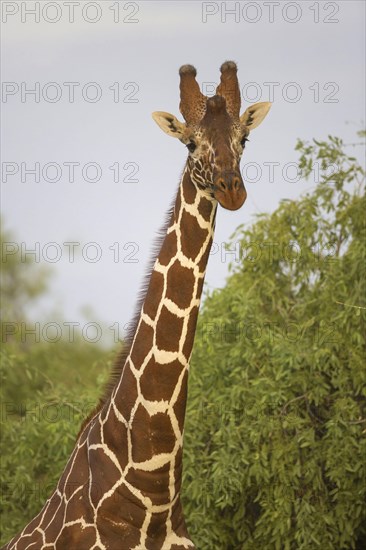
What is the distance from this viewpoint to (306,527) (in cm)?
970

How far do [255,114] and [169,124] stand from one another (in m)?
0.61

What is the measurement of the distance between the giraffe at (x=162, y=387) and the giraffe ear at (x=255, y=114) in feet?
0.60

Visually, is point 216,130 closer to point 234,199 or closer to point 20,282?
point 234,199

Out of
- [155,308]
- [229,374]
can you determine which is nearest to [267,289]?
[229,374]

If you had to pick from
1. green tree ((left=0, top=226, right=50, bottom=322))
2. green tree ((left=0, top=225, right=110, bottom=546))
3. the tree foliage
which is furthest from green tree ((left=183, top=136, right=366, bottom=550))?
green tree ((left=0, top=226, right=50, bottom=322))

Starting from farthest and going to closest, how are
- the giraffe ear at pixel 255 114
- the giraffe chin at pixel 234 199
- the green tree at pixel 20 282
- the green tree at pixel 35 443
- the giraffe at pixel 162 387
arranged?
1. the green tree at pixel 20 282
2. the green tree at pixel 35 443
3. the giraffe ear at pixel 255 114
4. the giraffe at pixel 162 387
5. the giraffe chin at pixel 234 199

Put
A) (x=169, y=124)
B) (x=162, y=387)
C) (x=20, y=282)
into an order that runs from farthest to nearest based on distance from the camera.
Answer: (x=20, y=282)
(x=169, y=124)
(x=162, y=387)

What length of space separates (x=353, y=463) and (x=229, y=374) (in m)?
1.71

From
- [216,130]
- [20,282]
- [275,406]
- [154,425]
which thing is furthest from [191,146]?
[20,282]

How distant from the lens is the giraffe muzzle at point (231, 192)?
215 inches

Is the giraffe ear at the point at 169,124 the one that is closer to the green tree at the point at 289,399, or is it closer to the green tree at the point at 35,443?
the green tree at the point at 289,399

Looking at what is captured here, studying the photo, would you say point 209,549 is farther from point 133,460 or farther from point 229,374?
point 133,460

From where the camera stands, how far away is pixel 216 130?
588 centimetres

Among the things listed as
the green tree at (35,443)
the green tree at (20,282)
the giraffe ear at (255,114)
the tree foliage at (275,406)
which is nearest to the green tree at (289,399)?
the tree foliage at (275,406)
